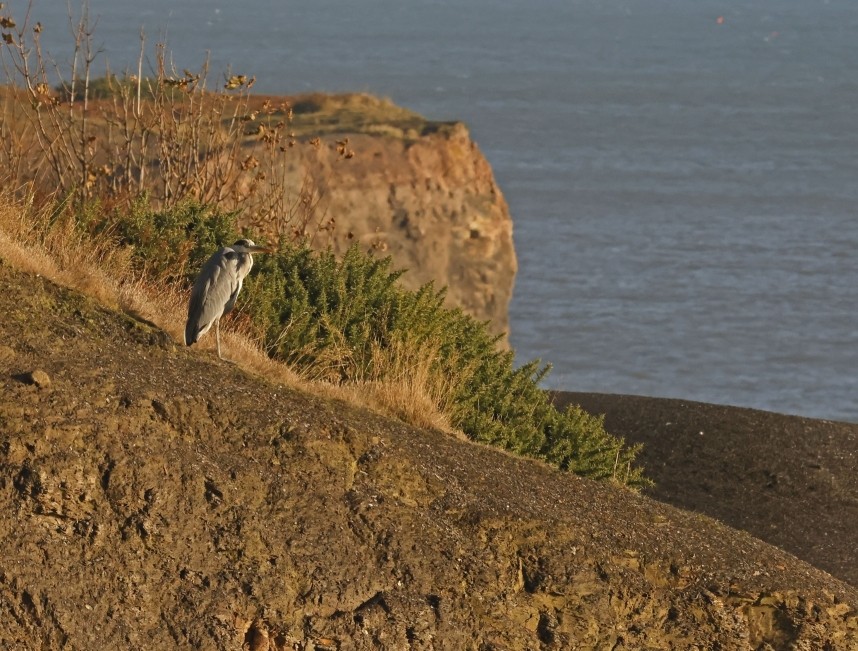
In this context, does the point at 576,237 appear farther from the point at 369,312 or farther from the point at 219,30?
the point at 219,30

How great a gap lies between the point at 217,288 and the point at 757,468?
24.4ft

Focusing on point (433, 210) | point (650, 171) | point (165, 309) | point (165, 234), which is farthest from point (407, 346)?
point (650, 171)

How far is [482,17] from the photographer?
168125 mm

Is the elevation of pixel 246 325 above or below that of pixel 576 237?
above

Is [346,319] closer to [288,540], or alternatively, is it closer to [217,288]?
[217,288]

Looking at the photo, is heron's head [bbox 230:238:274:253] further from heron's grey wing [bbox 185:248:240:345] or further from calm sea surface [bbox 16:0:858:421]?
calm sea surface [bbox 16:0:858:421]

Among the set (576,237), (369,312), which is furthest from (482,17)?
(369,312)

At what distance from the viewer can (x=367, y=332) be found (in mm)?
13797

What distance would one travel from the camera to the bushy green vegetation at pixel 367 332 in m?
13.5

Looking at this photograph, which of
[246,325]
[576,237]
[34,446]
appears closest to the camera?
[34,446]

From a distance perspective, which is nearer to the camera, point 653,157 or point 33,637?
point 33,637

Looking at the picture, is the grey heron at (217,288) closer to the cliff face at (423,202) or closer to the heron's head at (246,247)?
the heron's head at (246,247)

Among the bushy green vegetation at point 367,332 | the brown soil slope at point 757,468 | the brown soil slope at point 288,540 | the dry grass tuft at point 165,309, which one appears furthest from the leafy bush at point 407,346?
the brown soil slope at point 288,540

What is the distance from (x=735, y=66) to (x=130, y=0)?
76.1 metres
